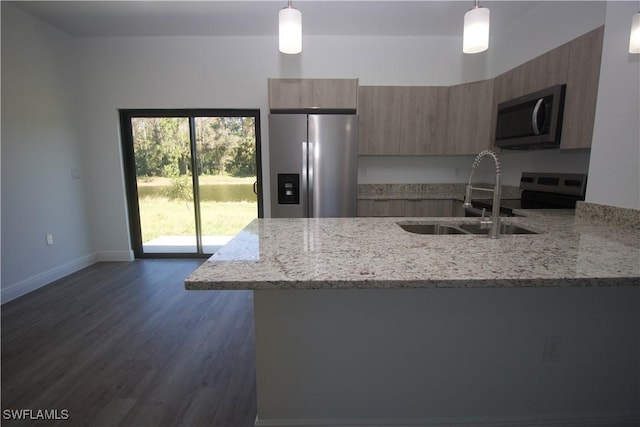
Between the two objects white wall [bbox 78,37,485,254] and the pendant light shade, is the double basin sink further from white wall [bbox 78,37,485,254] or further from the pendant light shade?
white wall [bbox 78,37,485,254]

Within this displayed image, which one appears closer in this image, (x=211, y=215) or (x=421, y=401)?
(x=421, y=401)

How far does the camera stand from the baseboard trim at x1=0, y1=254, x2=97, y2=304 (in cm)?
272

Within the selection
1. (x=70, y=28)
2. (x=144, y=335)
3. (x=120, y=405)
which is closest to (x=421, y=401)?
(x=120, y=405)

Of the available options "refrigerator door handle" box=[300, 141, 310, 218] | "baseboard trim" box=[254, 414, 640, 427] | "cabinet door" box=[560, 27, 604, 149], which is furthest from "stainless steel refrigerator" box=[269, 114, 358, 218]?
"baseboard trim" box=[254, 414, 640, 427]

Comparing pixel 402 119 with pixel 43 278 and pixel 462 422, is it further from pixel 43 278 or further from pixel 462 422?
pixel 43 278

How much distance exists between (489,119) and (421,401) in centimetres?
286

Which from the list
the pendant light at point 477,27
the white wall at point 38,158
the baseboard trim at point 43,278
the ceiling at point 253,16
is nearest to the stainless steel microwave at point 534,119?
the pendant light at point 477,27

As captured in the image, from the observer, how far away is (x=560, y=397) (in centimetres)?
130

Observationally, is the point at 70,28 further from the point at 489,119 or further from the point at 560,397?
the point at 560,397

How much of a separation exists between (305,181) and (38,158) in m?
2.76

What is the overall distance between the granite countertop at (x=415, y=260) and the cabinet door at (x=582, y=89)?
756mm

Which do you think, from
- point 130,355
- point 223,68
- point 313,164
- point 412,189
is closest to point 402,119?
point 412,189

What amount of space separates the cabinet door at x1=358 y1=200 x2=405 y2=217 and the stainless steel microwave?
115 centimetres

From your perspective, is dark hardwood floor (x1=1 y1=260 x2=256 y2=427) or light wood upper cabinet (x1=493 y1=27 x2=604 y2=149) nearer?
dark hardwood floor (x1=1 y1=260 x2=256 y2=427)
